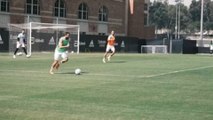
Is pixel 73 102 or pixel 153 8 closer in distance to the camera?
pixel 73 102

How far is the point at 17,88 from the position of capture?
1362 cm

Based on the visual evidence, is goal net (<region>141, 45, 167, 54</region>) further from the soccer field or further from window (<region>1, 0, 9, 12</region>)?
the soccer field

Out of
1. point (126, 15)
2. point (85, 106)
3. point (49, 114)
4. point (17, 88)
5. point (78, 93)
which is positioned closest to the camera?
point (49, 114)

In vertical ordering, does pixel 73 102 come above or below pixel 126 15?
below

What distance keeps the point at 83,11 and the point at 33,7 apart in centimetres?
1074

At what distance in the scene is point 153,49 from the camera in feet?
205

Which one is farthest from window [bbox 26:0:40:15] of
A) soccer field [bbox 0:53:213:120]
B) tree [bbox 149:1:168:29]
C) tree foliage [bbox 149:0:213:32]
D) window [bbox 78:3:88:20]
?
tree [bbox 149:1:168:29]

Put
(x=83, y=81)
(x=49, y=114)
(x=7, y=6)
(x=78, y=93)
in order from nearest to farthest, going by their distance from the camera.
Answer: (x=49, y=114) → (x=78, y=93) → (x=83, y=81) → (x=7, y=6)

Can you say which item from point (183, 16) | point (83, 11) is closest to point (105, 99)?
point (83, 11)

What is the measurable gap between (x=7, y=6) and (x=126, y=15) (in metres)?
28.8

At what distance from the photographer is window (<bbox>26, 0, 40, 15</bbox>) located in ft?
200

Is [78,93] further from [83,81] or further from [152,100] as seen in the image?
[83,81]

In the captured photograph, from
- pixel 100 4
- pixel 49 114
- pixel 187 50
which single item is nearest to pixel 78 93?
pixel 49 114

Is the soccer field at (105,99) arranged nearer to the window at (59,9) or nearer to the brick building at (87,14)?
the brick building at (87,14)
